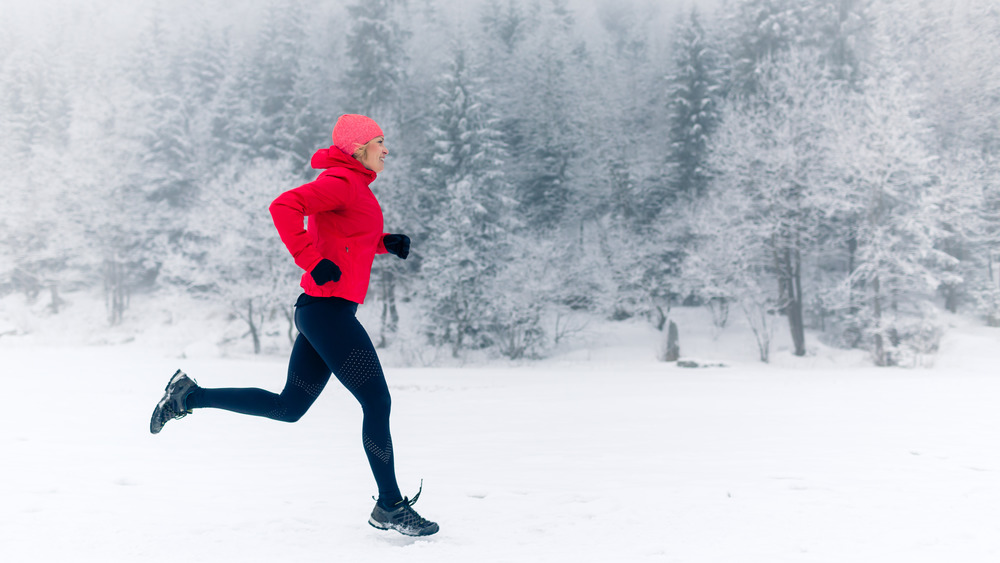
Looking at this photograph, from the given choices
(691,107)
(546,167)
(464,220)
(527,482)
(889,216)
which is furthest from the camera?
(546,167)

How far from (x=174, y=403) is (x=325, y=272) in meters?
1.30

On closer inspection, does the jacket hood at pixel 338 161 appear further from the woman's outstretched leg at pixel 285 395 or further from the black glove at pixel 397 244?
the woman's outstretched leg at pixel 285 395

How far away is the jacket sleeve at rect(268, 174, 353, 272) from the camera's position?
2.72 meters

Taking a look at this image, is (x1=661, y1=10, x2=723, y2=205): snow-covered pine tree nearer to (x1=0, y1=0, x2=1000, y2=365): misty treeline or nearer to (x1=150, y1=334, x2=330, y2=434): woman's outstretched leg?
(x1=0, y1=0, x2=1000, y2=365): misty treeline

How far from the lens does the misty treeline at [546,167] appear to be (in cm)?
2478

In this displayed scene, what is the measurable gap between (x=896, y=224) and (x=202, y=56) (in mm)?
42285

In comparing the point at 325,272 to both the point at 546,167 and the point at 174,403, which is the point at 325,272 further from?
the point at 546,167

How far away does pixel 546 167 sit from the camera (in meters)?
36.0

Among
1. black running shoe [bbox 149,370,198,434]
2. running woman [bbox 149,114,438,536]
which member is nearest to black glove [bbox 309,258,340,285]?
running woman [bbox 149,114,438,536]

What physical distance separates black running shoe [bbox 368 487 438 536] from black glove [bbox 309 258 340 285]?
113cm

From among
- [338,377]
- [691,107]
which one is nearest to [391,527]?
[338,377]

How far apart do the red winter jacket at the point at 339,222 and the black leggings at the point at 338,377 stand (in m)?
0.11

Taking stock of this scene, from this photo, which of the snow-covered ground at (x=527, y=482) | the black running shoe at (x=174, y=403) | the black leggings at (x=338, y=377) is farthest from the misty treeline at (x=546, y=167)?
the black running shoe at (x=174, y=403)

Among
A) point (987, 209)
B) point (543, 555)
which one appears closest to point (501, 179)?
point (987, 209)
